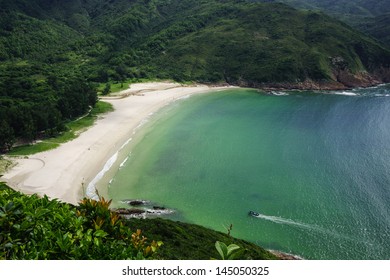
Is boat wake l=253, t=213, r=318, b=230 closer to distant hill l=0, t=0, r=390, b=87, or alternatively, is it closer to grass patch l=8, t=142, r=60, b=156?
grass patch l=8, t=142, r=60, b=156

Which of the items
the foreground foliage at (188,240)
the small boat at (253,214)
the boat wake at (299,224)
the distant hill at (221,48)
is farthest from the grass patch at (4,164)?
the distant hill at (221,48)

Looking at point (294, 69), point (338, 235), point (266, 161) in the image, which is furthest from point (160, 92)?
point (338, 235)

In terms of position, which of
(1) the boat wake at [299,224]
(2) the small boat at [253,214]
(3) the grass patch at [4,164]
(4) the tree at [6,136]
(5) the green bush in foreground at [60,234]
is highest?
(5) the green bush in foreground at [60,234]

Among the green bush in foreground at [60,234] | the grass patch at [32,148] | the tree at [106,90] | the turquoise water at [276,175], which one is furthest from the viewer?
the tree at [106,90]

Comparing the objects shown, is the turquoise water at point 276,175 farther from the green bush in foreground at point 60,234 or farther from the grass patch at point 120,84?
the green bush in foreground at point 60,234

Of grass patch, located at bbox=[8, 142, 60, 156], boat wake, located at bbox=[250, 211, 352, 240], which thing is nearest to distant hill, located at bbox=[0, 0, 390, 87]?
grass patch, located at bbox=[8, 142, 60, 156]

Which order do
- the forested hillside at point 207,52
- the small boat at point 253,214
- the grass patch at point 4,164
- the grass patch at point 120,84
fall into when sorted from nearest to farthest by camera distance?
the small boat at point 253,214
the grass patch at point 4,164
the grass patch at point 120,84
the forested hillside at point 207,52

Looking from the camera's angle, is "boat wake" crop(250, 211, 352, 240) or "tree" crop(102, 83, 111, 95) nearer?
"boat wake" crop(250, 211, 352, 240)
